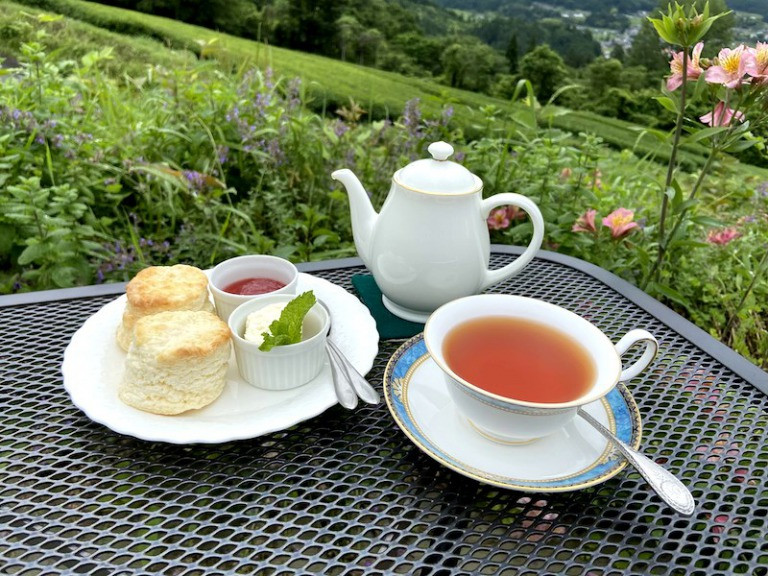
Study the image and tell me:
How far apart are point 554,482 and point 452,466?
0.15 metres

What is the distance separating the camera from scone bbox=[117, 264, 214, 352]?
3.54 feet

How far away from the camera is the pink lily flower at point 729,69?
3.96 ft

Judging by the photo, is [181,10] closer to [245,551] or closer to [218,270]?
[218,270]

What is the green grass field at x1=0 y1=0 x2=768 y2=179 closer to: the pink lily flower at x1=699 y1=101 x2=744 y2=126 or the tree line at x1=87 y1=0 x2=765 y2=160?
the tree line at x1=87 y1=0 x2=765 y2=160

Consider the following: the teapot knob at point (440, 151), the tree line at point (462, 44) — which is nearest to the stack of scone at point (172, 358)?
the teapot knob at point (440, 151)

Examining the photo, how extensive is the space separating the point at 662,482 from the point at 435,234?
0.61 meters

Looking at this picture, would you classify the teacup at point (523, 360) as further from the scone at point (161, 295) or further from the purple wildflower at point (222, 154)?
the purple wildflower at point (222, 154)

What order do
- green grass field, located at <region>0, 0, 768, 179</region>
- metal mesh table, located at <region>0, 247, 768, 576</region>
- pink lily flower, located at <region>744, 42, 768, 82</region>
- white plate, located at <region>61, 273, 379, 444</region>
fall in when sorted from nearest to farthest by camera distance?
metal mesh table, located at <region>0, 247, 768, 576</region>
white plate, located at <region>61, 273, 379, 444</region>
pink lily flower, located at <region>744, 42, 768, 82</region>
green grass field, located at <region>0, 0, 768, 179</region>

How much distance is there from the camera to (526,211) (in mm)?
1234

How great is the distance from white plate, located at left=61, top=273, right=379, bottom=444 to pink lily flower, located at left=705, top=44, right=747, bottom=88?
88 cm

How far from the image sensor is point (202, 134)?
2359 mm

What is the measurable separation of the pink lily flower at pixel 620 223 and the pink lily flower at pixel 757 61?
56cm

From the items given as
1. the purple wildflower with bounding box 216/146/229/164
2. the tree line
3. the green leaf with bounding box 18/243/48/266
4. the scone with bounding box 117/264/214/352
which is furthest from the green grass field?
the scone with bounding box 117/264/214/352

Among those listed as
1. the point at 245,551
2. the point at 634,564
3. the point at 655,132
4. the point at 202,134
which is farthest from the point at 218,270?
the point at 202,134
